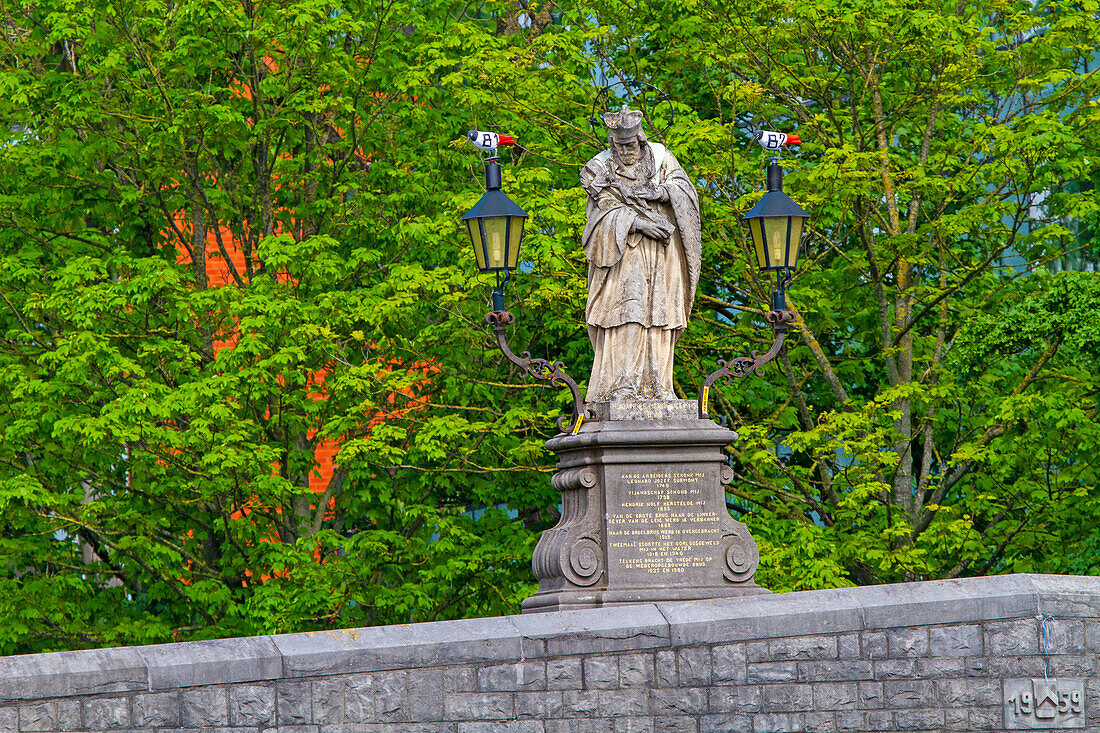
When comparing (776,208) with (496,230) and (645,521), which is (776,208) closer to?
(496,230)

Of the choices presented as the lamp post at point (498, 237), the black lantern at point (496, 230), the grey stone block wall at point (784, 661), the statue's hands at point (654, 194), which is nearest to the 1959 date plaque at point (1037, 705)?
the grey stone block wall at point (784, 661)

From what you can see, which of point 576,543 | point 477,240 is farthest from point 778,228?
point 576,543

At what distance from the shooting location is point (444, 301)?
15.2m

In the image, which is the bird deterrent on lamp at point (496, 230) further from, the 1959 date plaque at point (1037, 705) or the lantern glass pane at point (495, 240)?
Result: the 1959 date plaque at point (1037, 705)

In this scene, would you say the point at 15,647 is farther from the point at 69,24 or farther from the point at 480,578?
the point at 69,24

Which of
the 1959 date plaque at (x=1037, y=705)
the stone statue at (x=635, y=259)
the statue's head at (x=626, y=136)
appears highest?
the statue's head at (x=626, y=136)

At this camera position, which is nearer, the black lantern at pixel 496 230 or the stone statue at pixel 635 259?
the stone statue at pixel 635 259

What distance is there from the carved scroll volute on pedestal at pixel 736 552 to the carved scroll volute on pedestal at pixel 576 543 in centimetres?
88

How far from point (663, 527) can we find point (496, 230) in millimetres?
2446

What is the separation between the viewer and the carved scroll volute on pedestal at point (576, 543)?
10570mm

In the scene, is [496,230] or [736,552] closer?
[736,552]

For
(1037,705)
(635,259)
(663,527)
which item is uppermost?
(635,259)

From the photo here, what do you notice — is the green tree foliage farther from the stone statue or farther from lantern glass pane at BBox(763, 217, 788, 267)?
the stone statue

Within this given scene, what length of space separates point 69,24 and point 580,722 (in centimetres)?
956
